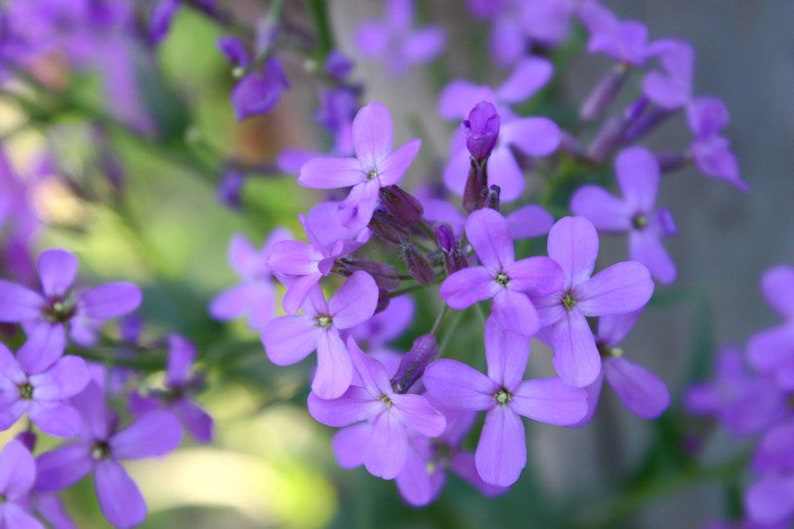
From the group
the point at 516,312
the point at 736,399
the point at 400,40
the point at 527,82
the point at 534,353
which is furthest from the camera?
the point at 534,353

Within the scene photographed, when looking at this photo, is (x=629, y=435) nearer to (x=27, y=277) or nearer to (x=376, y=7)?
(x=376, y=7)

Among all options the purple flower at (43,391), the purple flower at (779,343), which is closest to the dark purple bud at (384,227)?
the purple flower at (43,391)

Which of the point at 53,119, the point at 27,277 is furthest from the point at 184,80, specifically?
the point at 27,277

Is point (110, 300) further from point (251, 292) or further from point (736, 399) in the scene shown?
point (736, 399)

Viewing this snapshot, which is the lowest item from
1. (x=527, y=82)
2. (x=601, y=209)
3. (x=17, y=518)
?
(x=17, y=518)

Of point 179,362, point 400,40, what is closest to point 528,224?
point 179,362

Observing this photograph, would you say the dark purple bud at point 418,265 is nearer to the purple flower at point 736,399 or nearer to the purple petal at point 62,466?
the purple petal at point 62,466
